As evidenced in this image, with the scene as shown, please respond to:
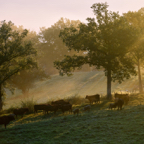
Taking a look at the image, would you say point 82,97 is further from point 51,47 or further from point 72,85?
point 51,47

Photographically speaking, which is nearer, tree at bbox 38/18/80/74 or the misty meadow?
the misty meadow

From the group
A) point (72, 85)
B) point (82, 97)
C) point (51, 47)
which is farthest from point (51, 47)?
point (82, 97)

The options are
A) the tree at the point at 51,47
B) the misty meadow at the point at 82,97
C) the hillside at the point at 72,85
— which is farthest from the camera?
A: the tree at the point at 51,47

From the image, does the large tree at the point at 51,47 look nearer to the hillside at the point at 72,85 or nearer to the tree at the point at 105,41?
the hillside at the point at 72,85

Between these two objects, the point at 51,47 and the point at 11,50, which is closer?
the point at 11,50

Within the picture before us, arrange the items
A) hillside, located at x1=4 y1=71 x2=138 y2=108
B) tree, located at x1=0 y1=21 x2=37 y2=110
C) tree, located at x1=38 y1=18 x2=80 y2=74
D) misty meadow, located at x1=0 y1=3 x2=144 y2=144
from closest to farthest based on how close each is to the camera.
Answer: misty meadow, located at x1=0 y1=3 x2=144 y2=144
tree, located at x1=0 y1=21 x2=37 y2=110
hillside, located at x1=4 y1=71 x2=138 y2=108
tree, located at x1=38 y1=18 x2=80 y2=74

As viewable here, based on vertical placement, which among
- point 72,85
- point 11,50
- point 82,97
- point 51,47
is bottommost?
point 82,97

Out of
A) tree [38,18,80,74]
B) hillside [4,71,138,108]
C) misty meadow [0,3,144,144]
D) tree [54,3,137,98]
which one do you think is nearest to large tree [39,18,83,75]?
tree [38,18,80,74]

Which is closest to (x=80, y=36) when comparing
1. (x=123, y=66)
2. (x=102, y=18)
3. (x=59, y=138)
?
(x=102, y=18)

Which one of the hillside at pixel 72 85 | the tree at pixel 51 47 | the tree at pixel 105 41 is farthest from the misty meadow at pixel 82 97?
the tree at pixel 51 47

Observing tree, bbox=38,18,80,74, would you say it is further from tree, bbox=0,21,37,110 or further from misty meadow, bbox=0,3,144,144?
tree, bbox=0,21,37,110

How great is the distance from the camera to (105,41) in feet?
97.5

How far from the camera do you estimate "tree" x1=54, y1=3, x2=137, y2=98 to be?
91.2 feet

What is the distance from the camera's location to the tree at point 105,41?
2781cm
